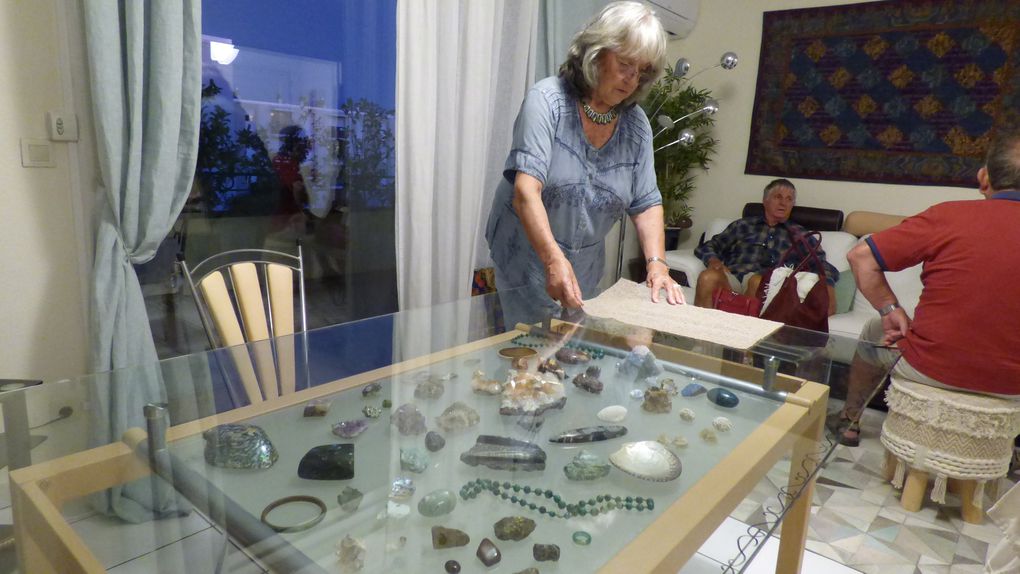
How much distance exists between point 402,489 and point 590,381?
0.51m

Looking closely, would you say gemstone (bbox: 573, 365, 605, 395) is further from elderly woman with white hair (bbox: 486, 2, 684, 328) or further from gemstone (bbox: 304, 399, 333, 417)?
gemstone (bbox: 304, 399, 333, 417)

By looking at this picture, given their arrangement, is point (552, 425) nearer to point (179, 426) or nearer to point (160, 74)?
point (179, 426)

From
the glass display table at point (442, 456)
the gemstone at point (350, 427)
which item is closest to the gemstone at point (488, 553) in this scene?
the glass display table at point (442, 456)

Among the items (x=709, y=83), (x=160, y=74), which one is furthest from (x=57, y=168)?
(x=709, y=83)

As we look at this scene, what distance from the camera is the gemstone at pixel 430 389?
1.12m

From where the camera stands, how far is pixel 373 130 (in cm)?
294

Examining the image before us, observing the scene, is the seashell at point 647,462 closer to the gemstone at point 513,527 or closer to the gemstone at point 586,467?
the gemstone at point 586,467

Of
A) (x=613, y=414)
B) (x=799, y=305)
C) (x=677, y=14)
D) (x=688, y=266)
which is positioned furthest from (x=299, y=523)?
(x=677, y=14)

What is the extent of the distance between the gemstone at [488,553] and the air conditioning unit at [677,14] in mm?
3810

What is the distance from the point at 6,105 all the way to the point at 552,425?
179 centimetres

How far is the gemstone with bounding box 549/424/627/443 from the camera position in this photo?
989 millimetres

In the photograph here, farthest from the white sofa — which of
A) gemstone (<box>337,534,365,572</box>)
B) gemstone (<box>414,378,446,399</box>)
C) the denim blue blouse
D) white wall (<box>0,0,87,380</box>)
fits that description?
gemstone (<box>337,534,365,572</box>)

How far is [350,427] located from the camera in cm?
101

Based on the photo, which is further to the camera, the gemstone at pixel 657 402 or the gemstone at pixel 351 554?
the gemstone at pixel 657 402
